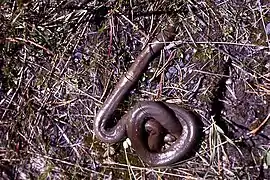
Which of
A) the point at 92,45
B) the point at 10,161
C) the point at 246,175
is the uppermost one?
the point at 92,45

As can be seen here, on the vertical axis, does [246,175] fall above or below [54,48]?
below

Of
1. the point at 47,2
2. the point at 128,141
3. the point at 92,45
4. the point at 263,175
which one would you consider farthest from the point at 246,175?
the point at 47,2

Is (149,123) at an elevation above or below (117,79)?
below

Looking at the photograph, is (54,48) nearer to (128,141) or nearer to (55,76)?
(55,76)
